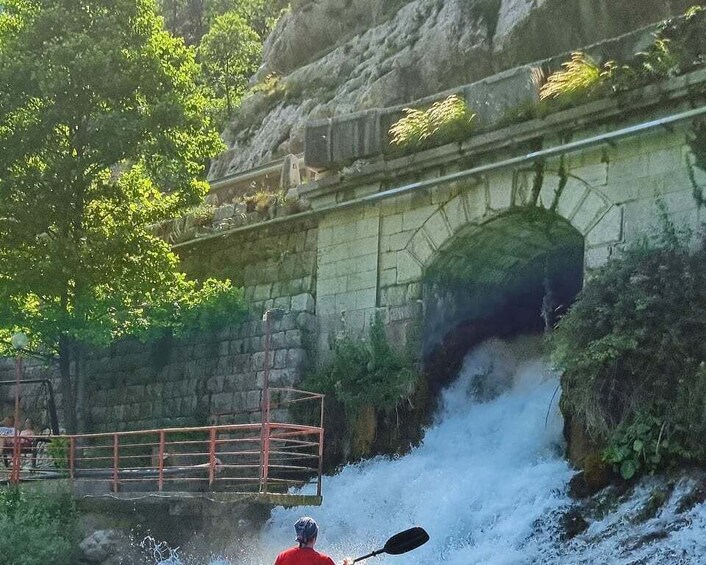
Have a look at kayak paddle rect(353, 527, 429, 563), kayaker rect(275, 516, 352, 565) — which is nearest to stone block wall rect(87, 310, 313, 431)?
kayak paddle rect(353, 527, 429, 563)

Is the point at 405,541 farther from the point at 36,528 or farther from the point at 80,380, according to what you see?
the point at 80,380

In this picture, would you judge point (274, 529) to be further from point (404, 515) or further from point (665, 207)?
point (665, 207)

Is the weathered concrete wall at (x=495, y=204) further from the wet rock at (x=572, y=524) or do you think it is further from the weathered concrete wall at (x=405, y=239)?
the wet rock at (x=572, y=524)

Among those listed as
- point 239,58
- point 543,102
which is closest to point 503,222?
point 543,102

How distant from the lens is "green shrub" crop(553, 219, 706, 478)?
1241cm

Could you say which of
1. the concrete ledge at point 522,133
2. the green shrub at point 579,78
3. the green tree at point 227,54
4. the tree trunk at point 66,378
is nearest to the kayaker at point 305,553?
the concrete ledge at point 522,133

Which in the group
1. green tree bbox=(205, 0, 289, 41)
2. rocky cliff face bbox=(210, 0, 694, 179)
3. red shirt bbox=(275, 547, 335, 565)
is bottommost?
red shirt bbox=(275, 547, 335, 565)

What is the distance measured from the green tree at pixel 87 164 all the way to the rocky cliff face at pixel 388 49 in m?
6.85

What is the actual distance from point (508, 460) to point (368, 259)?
3.75m

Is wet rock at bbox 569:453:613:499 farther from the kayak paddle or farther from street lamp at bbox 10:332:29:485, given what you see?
street lamp at bbox 10:332:29:485

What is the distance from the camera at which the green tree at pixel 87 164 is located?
17.2 metres

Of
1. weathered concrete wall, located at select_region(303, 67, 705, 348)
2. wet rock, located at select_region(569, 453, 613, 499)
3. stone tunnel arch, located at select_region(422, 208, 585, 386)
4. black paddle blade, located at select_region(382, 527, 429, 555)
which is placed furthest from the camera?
stone tunnel arch, located at select_region(422, 208, 585, 386)

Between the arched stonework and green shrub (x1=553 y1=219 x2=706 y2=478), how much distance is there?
79cm

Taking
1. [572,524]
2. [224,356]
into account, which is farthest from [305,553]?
[224,356]
